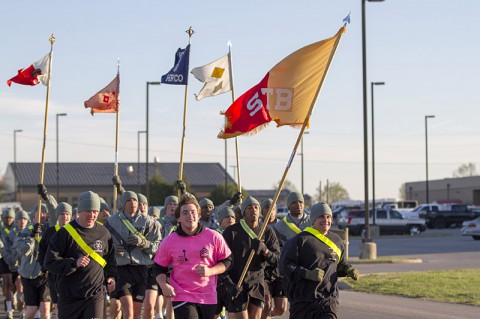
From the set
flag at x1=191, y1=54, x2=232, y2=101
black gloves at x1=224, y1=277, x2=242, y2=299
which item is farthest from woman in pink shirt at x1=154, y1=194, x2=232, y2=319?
flag at x1=191, y1=54, x2=232, y2=101

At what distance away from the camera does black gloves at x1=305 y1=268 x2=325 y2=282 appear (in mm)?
9758

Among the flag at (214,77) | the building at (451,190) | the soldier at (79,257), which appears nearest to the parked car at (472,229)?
the flag at (214,77)

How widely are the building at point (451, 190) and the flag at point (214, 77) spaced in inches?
3254

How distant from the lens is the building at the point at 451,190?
104688mm

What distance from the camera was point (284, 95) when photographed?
1240 centimetres

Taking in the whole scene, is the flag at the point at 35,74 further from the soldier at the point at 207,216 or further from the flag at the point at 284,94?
the flag at the point at 284,94

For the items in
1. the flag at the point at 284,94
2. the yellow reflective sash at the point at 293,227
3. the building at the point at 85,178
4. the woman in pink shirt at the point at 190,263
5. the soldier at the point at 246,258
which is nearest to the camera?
the woman in pink shirt at the point at 190,263

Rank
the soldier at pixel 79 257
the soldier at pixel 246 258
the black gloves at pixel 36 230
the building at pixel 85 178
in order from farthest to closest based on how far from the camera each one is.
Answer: the building at pixel 85 178, the black gloves at pixel 36 230, the soldier at pixel 246 258, the soldier at pixel 79 257

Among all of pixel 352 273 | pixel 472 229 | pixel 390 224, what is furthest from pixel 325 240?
pixel 390 224

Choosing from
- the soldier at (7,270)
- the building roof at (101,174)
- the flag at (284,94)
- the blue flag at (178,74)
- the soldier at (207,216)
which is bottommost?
the soldier at (7,270)

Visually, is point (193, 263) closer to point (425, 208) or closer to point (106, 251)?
point (106, 251)

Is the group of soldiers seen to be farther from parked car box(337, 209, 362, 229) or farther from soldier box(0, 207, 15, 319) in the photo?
parked car box(337, 209, 362, 229)

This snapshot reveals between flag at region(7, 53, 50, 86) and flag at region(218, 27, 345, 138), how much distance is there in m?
6.33

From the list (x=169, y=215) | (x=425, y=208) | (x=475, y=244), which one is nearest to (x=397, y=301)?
(x=169, y=215)
